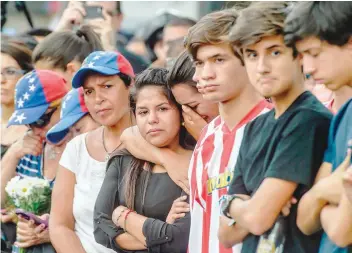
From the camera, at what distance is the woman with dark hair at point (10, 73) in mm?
6758

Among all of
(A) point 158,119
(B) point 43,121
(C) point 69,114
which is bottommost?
(B) point 43,121

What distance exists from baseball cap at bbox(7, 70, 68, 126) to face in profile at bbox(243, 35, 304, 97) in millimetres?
2682

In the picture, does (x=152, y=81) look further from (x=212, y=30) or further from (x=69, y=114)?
(x=69, y=114)

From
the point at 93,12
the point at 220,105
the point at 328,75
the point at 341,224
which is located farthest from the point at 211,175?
the point at 93,12

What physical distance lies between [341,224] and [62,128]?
2.81m

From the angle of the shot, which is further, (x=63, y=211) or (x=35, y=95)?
(x=35, y=95)

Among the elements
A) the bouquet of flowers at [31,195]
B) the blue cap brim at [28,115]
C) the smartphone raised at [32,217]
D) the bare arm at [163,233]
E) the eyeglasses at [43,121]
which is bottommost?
the smartphone raised at [32,217]

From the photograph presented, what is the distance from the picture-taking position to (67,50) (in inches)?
259

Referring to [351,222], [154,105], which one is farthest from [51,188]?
[351,222]

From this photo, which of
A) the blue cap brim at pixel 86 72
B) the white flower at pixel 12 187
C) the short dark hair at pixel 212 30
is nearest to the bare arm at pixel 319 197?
the short dark hair at pixel 212 30

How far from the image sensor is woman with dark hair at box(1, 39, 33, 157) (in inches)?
266

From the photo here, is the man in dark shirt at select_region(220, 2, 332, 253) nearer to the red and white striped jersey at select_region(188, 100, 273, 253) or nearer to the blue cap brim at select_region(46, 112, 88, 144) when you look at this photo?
the red and white striped jersey at select_region(188, 100, 273, 253)

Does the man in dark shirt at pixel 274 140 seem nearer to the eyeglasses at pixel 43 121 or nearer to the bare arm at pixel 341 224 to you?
the bare arm at pixel 341 224

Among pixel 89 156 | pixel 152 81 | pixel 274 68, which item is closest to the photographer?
pixel 274 68
